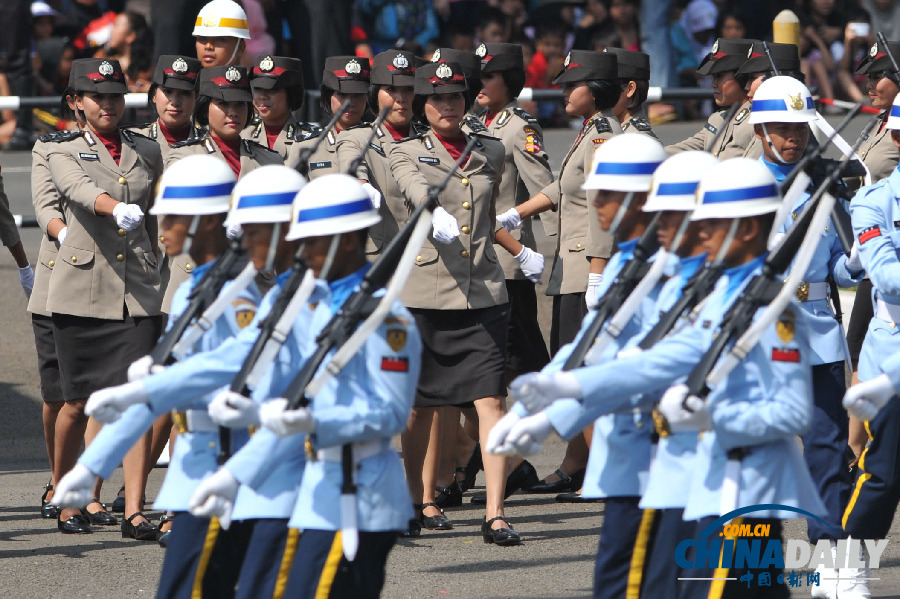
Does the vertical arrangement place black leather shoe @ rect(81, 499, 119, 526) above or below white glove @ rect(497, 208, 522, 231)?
below

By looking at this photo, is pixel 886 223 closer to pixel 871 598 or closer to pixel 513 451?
pixel 871 598

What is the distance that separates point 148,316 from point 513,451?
332 cm

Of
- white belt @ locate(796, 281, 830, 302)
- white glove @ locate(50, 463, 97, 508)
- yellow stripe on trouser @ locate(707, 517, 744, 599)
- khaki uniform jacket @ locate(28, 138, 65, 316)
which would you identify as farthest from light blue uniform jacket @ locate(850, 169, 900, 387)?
khaki uniform jacket @ locate(28, 138, 65, 316)

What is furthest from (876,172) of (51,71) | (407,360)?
(51,71)

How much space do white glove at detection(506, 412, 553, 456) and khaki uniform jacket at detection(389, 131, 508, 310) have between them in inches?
107

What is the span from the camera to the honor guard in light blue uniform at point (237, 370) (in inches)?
182

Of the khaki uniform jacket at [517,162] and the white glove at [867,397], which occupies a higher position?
the white glove at [867,397]

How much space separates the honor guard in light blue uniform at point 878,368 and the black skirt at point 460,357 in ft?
5.95

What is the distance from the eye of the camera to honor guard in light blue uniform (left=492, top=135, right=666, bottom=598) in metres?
4.92

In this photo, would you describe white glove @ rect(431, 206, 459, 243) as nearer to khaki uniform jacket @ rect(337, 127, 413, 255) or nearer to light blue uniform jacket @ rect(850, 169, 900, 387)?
khaki uniform jacket @ rect(337, 127, 413, 255)

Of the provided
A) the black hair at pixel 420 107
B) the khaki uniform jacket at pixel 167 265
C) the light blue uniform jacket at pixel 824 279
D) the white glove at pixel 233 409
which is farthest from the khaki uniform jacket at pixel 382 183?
the white glove at pixel 233 409

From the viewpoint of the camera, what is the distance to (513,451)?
15.3 feet

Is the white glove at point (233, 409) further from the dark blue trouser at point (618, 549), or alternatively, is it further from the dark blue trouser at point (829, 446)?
the dark blue trouser at point (829, 446)

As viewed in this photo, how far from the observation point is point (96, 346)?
7.58 metres
